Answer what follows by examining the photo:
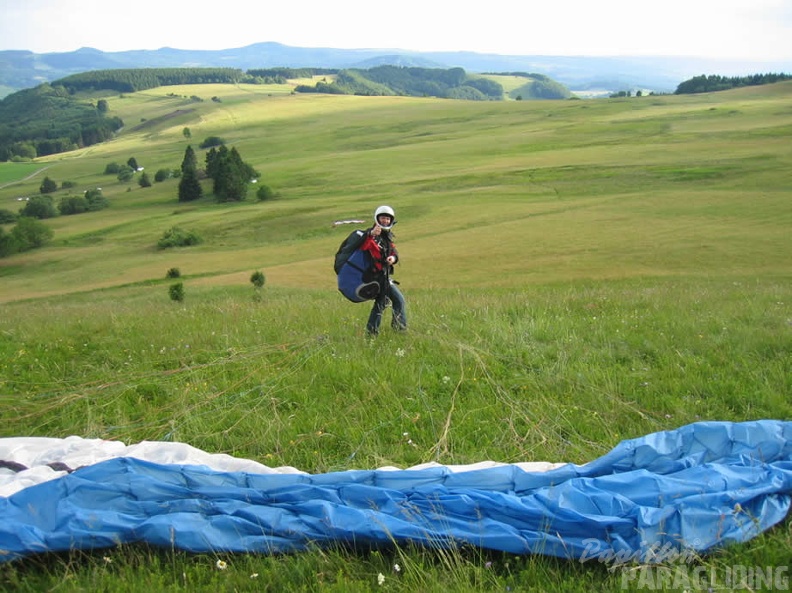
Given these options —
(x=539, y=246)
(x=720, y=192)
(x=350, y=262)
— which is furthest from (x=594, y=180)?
(x=350, y=262)

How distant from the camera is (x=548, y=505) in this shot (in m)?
4.03

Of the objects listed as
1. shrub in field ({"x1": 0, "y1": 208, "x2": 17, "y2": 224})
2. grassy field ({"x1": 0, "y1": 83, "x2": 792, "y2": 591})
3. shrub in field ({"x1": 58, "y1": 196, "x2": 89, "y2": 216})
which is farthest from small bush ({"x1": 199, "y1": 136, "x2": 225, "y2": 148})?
grassy field ({"x1": 0, "y1": 83, "x2": 792, "y2": 591})

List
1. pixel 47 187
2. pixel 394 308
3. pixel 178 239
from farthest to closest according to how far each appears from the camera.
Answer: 1. pixel 47 187
2. pixel 178 239
3. pixel 394 308

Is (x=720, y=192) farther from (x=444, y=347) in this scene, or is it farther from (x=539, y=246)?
(x=444, y=347)

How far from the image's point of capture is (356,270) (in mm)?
8742

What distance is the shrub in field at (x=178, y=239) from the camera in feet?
190

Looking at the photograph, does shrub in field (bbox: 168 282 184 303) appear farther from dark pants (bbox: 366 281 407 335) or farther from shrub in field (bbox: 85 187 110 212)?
shrub in field (bbox: 85 187 110 212)

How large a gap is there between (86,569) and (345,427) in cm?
266

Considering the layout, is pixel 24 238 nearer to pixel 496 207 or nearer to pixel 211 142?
pixel 496 207

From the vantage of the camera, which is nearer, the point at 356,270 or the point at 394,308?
the point at 356,270

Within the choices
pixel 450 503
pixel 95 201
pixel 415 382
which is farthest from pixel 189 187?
pixel 450 503

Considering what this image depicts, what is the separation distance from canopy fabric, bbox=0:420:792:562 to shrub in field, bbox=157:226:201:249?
2212 inches

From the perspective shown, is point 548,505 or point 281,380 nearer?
point 548,505

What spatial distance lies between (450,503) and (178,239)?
5851 centimetres
